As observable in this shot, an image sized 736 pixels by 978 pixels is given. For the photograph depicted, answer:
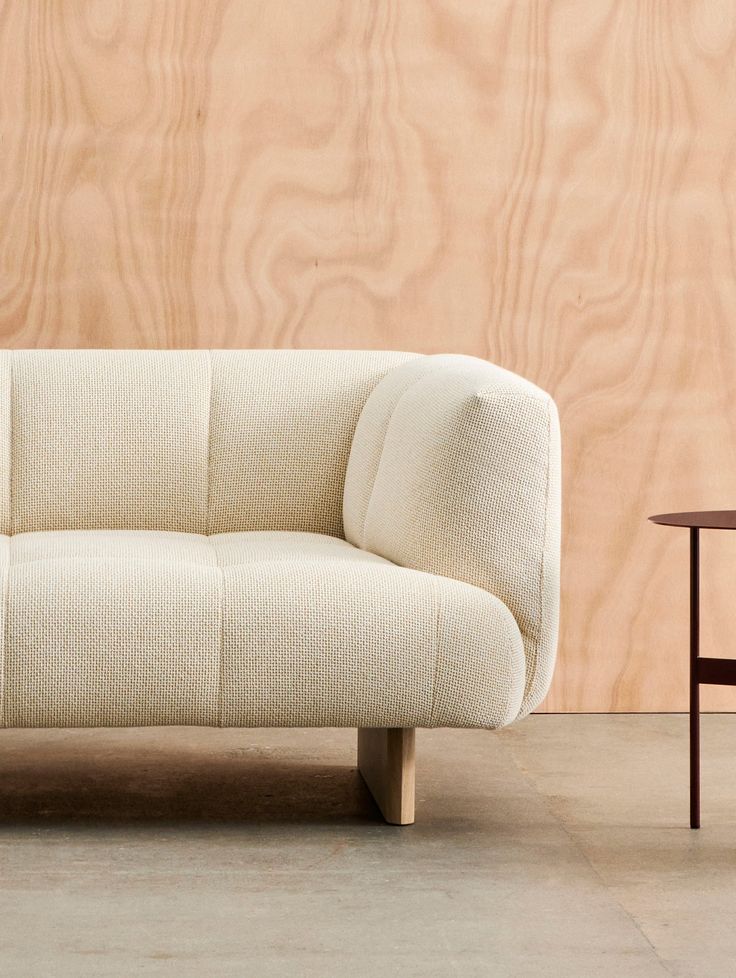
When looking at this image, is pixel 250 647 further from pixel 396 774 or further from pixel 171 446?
pixel 171 446

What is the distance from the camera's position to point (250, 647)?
182 centimetres

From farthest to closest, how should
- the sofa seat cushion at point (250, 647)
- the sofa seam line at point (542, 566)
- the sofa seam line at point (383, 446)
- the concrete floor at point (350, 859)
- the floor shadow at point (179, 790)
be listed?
the sofa seam line at point (383, 446)
the floor shadow at point (179, 790)
the sofa seam line at point (542, 566)
the sofa seat cushion at point (250, 647)
the concrete floor at point (350, 859)

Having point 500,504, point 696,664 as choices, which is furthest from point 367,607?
point 696,664

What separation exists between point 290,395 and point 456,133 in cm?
78

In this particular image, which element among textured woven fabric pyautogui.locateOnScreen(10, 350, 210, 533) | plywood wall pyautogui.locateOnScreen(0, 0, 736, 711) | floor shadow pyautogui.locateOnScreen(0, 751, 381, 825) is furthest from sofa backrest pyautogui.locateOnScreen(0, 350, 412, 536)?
floor shadow pyautogui.locateOnScreen(0, 751, 381, 825)

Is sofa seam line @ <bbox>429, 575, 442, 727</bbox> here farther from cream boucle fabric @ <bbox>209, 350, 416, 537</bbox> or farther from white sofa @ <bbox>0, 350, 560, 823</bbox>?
cream boucle fabric @ <bbox>209, 350, 416, 537</bbox>

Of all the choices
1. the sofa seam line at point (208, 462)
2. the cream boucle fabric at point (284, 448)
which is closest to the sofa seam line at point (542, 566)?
the cream boucle fabric at point (284, 448)

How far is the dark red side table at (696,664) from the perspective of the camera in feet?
6.26

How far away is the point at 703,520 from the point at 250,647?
28.3 inches

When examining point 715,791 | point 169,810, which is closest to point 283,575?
point 169,810

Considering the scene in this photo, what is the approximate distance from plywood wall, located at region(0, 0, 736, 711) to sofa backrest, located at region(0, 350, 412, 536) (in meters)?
0.35

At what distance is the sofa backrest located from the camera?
2.44 m

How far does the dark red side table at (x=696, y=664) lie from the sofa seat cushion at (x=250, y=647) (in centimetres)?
29

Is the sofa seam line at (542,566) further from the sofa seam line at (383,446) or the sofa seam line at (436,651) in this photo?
the sofa seam line at (383,446)
